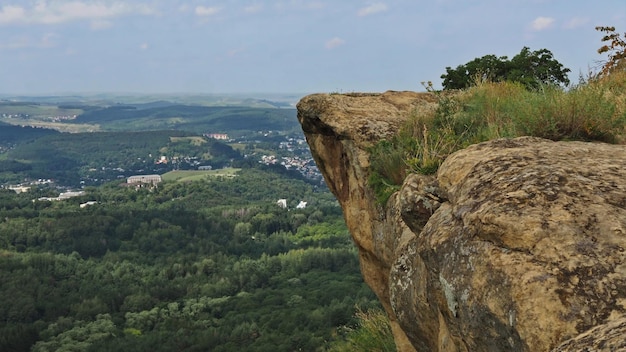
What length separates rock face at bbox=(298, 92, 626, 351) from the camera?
10.8 feet

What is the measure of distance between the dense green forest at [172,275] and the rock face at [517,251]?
39.4 m

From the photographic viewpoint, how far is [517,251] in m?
3.71

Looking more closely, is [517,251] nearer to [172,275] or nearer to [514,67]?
[514,67]

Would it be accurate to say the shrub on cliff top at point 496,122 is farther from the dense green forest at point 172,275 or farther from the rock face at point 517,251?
the dense green forest at point 172,275

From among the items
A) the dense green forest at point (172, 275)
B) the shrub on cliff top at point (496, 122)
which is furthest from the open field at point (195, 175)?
the shrub on cliff top at point (496, 122)

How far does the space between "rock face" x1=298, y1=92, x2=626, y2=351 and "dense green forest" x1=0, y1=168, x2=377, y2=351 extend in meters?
39.4

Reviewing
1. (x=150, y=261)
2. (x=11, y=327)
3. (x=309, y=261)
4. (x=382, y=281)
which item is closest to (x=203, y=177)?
(x=150, y=261)

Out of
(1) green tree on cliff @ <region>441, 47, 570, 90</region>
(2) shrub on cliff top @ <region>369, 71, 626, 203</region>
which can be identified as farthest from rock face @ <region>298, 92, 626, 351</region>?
(1) green tree on cliff @ <region>441, 47, 570, 90</region>

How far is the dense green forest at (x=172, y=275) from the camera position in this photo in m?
56.7

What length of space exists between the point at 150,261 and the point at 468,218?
339 ft

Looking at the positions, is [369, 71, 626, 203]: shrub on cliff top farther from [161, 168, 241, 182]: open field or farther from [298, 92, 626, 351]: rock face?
[161, 168, 241, 182]: open field

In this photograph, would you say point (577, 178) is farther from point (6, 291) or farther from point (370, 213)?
point (6, 291)

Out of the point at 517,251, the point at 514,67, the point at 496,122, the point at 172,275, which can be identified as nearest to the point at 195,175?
the point at 172,275

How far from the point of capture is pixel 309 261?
299ft
